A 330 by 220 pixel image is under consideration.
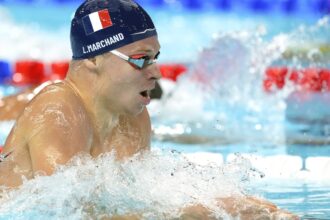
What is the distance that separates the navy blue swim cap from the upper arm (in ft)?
0.86

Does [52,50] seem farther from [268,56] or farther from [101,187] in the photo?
[101,187]

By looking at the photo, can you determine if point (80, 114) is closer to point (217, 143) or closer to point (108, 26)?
point (108, 26)

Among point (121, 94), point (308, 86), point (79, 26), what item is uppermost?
point (308, 86)

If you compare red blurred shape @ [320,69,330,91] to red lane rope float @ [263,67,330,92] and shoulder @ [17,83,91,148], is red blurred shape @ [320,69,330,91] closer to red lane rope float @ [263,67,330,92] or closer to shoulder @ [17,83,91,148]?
red lane rope float @ [263,67,330,92]

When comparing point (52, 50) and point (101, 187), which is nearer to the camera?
point (101, 187)

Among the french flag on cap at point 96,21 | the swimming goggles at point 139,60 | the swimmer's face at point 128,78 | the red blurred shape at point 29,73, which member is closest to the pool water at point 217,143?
the swimmer's face at point 128,78

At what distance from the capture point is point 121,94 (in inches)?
111

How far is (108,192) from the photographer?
257 cm

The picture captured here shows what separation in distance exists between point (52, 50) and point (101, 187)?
22.1ft

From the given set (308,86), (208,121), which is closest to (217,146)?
(208,121)

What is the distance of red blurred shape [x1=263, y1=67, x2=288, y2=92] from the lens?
6.53m

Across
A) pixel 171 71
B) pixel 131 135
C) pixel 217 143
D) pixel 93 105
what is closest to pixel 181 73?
pixel 171 71

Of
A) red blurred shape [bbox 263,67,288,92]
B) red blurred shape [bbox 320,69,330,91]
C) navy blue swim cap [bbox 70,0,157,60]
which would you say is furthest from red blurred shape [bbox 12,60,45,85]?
navy blue swim cap [bbox 70,0,157,60]

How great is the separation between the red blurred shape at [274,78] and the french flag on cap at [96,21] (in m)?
3.78
